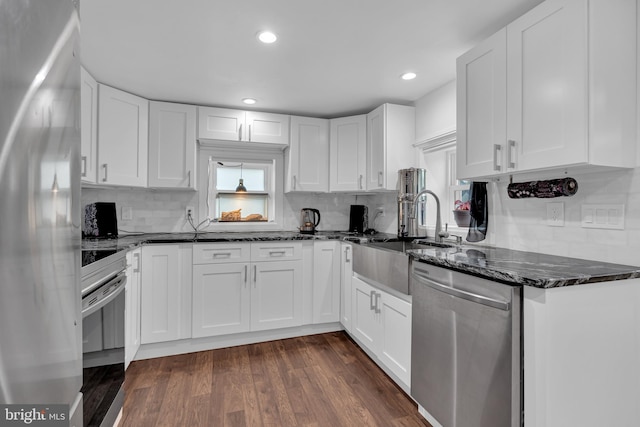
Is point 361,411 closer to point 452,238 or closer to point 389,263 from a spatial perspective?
point 389,263

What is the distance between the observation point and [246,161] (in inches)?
140

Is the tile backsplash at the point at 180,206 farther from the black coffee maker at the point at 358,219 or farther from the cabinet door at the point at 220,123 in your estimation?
the cabinet door at the point at 220,123

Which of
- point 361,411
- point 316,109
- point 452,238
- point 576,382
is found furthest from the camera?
point 316,109

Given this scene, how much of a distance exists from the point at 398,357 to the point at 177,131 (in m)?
2.65

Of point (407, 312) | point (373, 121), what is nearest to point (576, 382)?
point (407, 312)

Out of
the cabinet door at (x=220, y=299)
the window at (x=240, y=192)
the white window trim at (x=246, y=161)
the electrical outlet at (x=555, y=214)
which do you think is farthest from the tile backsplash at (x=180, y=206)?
the electrical outlet at (x=555, y=214)

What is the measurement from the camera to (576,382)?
124 cm

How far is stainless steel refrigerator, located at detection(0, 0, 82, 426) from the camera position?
1.37 ft

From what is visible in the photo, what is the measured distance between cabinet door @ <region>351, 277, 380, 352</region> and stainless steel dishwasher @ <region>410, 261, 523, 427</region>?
1.84ft

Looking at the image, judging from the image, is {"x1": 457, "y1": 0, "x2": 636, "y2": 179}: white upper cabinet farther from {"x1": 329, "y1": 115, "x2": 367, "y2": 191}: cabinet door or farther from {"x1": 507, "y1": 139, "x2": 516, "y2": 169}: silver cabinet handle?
{"x1": 329, "y1": 115, "x2": 367, "y2": 191}: cabinet door

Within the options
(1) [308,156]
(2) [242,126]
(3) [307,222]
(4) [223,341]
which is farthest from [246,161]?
(4) [223,341]


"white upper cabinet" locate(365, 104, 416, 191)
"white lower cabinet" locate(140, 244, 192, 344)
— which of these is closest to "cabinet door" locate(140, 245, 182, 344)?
"white lower cabinet" locate(140, 244, 192, 344)

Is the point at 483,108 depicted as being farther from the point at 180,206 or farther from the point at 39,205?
the point at 180,206

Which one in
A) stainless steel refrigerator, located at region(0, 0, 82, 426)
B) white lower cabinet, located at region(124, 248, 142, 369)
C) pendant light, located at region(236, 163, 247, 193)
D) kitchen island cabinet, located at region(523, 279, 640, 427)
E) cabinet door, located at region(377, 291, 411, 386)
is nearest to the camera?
stainless steel refrigerator, located at region(0, 0, 82, 426)
